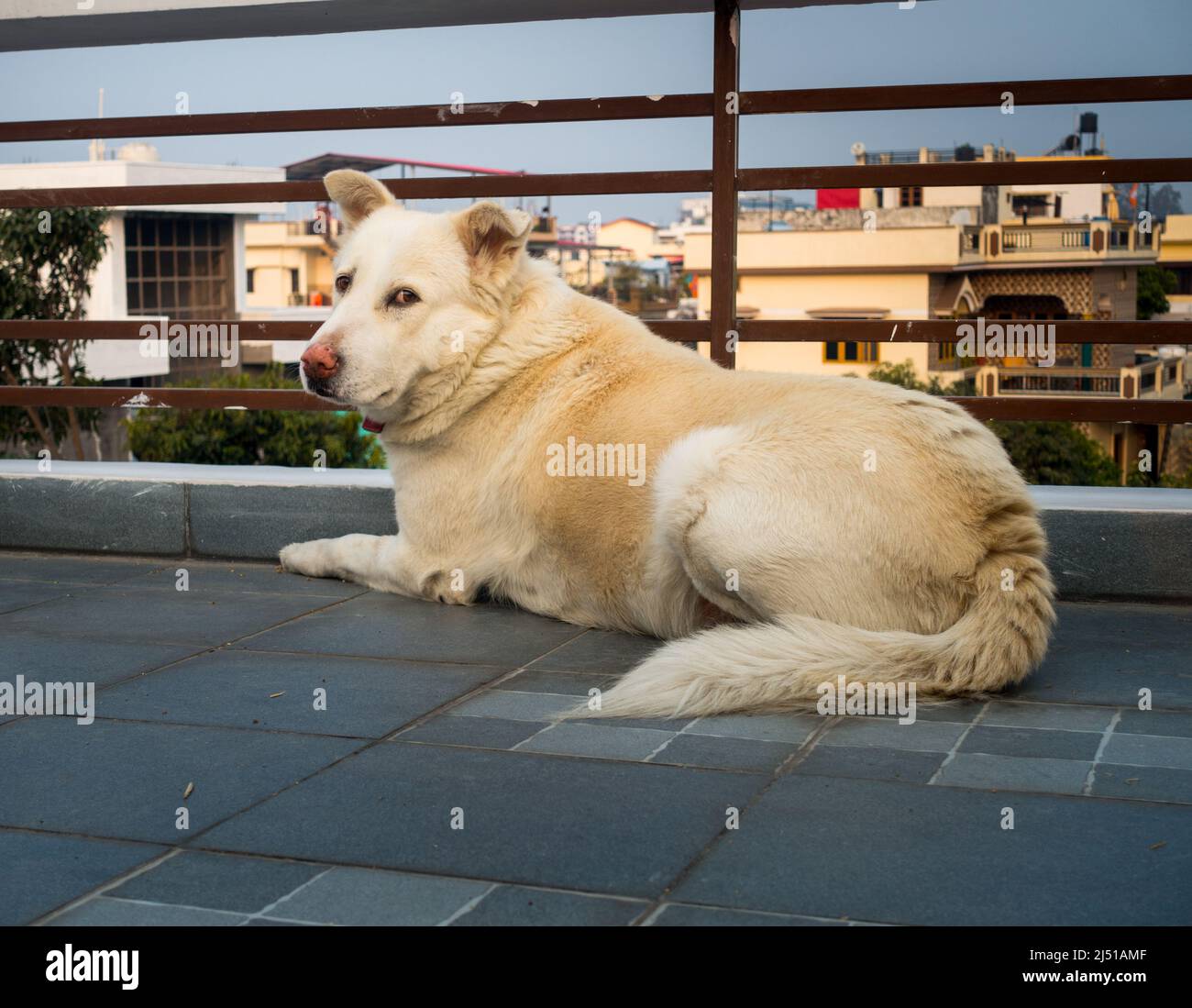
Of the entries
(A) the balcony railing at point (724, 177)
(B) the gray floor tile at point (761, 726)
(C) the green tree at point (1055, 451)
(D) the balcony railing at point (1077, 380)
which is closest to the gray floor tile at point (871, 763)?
(B) the gray floor tile at point (761, 726)

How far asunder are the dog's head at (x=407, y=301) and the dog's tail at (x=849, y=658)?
1677 millimetres

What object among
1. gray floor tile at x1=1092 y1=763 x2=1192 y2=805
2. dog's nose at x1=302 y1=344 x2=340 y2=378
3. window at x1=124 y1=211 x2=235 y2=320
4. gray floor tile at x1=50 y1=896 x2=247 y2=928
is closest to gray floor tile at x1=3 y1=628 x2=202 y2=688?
dog's nose at x1=302 y1=344 x2=340 y2=378

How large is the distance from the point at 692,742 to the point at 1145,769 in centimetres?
114

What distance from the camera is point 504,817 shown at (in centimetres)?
297

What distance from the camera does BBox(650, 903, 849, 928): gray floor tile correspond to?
2.41 metres

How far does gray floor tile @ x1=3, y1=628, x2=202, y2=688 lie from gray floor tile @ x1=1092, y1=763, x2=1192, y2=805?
293 cm

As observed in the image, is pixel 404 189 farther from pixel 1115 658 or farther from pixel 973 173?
pixel 1115 658

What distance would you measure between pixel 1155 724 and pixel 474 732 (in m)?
1.90

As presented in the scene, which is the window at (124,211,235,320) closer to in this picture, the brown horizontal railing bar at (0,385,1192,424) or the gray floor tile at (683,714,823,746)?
the brown horizontal railing bar at (0,385,1192,424)

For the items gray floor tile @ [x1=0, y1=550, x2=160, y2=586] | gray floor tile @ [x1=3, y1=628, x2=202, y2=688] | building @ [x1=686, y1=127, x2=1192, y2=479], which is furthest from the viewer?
Answer: building @ [x1=686, y1=127, x2=1192, y2=479]

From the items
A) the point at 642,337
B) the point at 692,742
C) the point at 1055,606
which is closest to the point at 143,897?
the point at 692,742
